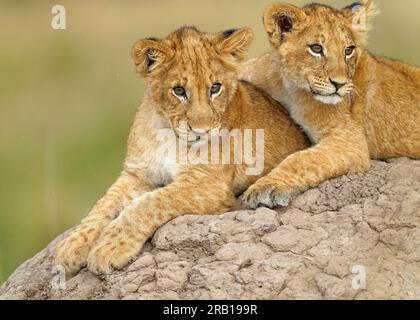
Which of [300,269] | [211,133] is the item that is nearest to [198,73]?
[211,133]

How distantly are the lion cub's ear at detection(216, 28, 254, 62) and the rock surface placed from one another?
1.03 m

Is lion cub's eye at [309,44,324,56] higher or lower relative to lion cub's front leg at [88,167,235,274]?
higher

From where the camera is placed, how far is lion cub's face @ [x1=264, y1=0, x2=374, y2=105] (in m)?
7.70

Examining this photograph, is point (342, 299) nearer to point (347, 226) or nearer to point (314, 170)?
point (347, 226)

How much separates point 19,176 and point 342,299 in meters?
5.35

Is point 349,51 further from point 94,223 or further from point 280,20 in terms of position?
point 94,223

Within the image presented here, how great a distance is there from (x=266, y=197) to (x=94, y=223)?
3.75 feet

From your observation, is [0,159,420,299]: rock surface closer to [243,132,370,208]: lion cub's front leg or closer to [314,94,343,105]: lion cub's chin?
[243,132,370,208]: lion cub's front leg

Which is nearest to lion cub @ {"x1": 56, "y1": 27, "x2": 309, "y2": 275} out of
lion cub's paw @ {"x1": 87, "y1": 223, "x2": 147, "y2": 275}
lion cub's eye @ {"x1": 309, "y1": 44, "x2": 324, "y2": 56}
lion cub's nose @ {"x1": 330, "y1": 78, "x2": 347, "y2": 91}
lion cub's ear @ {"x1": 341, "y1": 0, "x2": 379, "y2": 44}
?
lion cub's paw @ {"x1": 87, "y1": 223, "x2": 147, "y2": 275}

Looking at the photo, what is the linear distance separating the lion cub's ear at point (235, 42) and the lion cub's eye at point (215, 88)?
0.24 meters

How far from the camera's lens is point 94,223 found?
301 inches

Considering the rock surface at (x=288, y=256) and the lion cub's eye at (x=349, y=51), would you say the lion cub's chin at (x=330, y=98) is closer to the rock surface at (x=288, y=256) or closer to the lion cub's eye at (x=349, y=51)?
the lion cub's eye at (x=349, y=51)

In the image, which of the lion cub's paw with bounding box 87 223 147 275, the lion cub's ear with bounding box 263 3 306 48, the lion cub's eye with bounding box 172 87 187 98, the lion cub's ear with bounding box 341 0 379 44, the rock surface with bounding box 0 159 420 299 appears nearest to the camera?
the rock surface with bounding box 0 159 420 299

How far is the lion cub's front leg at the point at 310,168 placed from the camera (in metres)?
7.46
